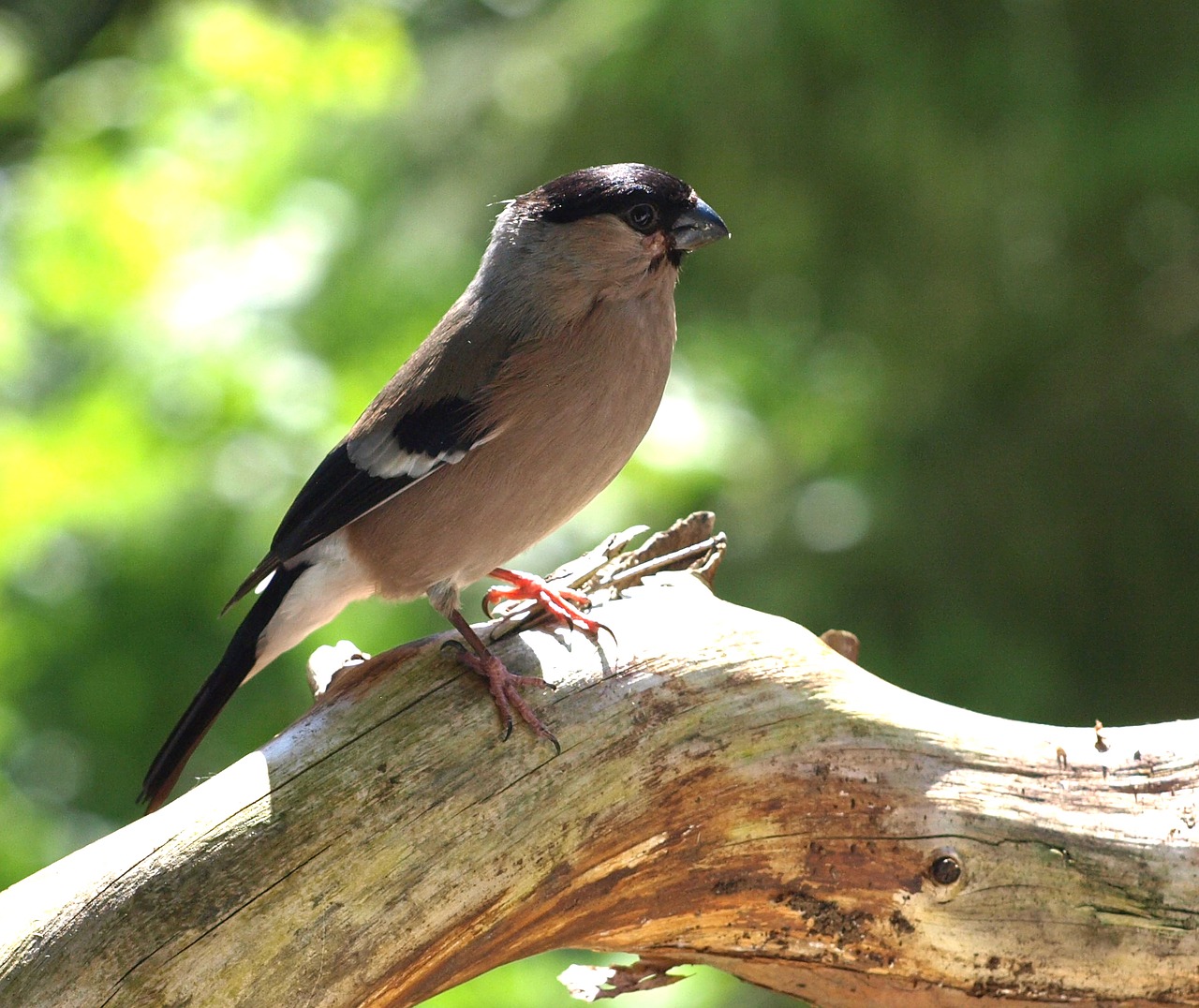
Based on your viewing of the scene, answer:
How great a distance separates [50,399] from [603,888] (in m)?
3.70

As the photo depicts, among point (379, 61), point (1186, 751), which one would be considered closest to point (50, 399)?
point (379, 61)

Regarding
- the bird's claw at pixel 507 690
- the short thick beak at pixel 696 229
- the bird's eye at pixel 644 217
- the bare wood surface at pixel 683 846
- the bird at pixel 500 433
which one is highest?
the bird's eye at pixel 644 217

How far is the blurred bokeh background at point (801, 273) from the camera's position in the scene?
18.3 feet

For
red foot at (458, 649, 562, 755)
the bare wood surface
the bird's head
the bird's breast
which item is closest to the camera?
the bare wood surface

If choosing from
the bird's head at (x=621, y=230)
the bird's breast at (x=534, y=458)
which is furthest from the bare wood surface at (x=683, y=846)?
the bird's head at (x=621, y=230)

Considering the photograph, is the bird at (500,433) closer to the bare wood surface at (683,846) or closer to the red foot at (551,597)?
the red foot at (551,597)

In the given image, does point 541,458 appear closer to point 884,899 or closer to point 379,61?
point 884,899

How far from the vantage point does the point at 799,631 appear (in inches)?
128

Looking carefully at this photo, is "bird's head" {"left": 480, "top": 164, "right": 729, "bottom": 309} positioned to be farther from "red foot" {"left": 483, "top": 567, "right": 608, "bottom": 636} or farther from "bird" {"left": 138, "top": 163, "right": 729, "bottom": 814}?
"red foot" {"left": 483, "top": 567, "right": 608, "bottom": 636}

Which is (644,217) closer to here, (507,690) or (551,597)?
(551,597)

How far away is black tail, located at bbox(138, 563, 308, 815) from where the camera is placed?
3.37m

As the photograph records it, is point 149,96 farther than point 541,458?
Yes

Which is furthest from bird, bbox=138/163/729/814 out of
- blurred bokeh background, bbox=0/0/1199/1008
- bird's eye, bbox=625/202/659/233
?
blurred bokeh background, bbox=0/0/1199/1008

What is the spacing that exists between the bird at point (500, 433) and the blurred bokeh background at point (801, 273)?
158 centimetres
